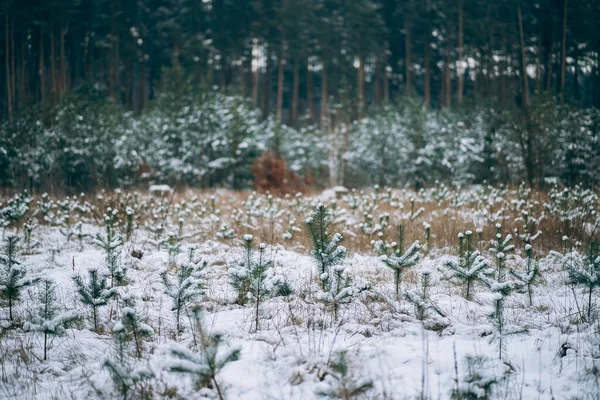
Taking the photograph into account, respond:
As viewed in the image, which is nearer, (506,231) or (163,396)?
(163,396)

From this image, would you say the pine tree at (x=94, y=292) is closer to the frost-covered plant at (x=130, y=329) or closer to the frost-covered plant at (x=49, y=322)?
the frost-covered plant at (x=49, y=322)

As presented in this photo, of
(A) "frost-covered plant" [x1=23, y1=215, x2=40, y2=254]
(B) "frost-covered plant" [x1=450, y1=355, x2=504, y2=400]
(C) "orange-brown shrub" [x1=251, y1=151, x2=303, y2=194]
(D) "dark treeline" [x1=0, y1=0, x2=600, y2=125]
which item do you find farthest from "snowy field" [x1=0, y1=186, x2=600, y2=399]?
(D) "dark treeline" [x1=0, y1=0, x2=600, y2=125]

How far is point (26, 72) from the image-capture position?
2525 cm

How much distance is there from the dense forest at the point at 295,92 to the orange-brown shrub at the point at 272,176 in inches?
30.0

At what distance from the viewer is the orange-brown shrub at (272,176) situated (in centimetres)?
1514

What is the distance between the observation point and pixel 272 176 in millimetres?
15312

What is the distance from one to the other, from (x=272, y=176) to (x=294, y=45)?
21.1 m

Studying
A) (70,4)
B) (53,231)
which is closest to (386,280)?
(53,231)

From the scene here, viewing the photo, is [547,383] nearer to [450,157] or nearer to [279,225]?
[279,225]

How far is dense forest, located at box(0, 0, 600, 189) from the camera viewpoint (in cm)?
1348

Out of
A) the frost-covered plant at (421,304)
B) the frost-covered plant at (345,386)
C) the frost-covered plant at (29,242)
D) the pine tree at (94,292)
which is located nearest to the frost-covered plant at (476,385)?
the frost-covered plant at (345,386)

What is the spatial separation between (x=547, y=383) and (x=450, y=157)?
14.3 meters

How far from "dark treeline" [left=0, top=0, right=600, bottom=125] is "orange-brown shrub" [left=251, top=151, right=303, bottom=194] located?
8.09m

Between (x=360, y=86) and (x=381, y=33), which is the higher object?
(x=381, y=33)
